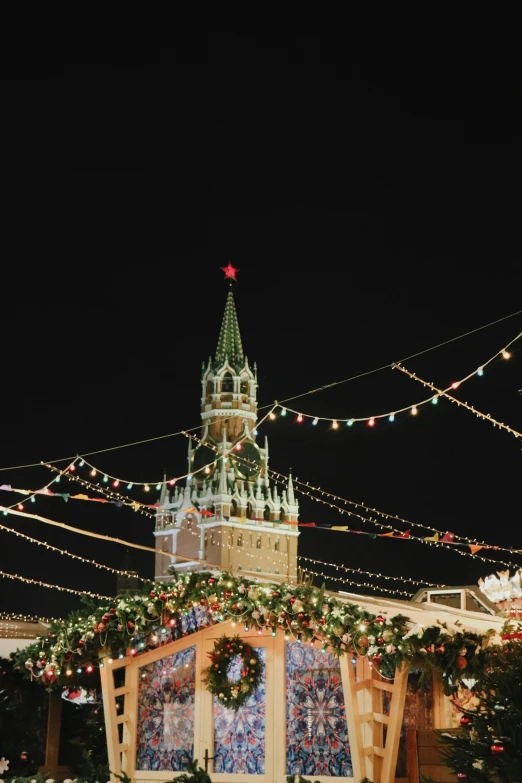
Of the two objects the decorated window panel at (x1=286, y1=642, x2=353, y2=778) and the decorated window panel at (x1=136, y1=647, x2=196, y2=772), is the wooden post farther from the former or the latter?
the decorated window panel at (x1=286, y1=642, x2=353, y2=778)

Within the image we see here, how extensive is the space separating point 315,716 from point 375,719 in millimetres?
797

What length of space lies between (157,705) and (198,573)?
196 centimetres

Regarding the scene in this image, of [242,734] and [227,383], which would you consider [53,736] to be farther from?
[227,383]

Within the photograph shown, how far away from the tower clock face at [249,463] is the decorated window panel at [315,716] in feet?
209

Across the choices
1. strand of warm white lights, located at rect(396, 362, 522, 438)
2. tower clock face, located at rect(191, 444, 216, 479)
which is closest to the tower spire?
tower clock face, located at rect(191, 444, 216, 479)

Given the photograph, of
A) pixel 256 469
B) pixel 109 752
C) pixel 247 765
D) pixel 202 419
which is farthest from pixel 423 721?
pixel 202 419

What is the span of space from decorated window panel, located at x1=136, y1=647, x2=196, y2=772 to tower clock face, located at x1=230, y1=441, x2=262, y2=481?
2467 inches

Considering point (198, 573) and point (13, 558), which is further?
point (13, 558)

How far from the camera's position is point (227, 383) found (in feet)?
263

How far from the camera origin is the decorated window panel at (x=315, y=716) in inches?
409

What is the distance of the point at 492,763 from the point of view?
6.54m

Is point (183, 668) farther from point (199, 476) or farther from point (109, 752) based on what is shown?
point (199, 476)

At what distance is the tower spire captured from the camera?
82438 mm

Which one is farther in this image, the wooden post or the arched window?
the arched window
